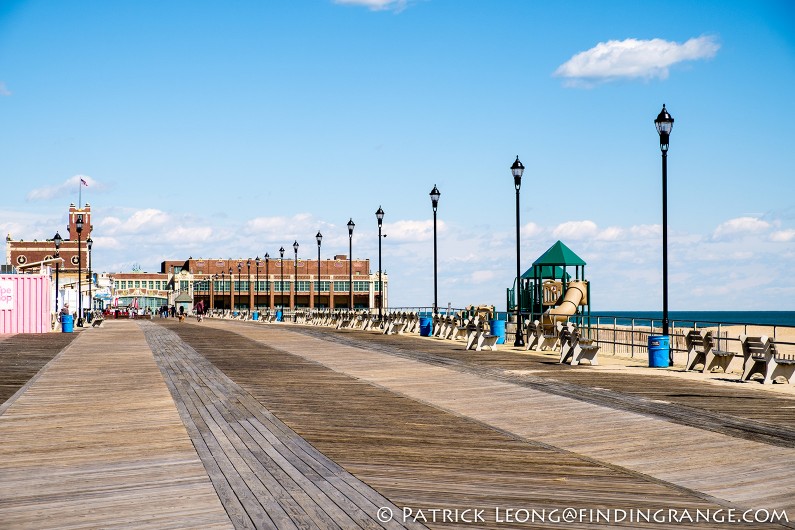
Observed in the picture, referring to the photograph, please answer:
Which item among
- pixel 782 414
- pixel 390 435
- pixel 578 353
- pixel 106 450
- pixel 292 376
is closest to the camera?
pixel 106 450

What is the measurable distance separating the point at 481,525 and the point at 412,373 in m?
15.0

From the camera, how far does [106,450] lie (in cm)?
1121

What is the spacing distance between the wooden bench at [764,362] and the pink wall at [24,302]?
37160mm

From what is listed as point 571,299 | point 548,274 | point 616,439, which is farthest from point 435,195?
point 616,439

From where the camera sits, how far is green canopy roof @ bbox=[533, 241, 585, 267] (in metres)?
52.2

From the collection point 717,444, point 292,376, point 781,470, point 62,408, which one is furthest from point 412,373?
point 781,470

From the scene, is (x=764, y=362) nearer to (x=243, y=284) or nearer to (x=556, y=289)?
(x=556, y=289)

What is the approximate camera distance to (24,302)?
159ft

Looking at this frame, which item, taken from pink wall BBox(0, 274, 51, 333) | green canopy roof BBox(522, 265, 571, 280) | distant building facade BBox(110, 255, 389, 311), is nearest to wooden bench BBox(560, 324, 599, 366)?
green canopy roof BBox(522, 265, 571, 280)

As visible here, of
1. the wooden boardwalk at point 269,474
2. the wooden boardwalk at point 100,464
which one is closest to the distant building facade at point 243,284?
the wooden boardwalk at point 100,464

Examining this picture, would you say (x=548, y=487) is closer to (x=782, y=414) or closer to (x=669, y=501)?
(x=669, y=501)

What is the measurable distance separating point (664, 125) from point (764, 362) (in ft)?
22.5

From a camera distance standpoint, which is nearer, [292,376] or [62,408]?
[62,408]

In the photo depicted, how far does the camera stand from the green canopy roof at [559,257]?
52.2 meters
